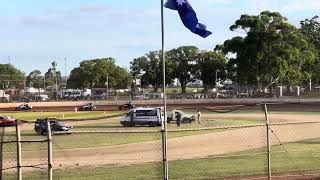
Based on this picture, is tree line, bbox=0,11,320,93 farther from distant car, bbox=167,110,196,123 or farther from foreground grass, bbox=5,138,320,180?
foreground grass, bbox=5,138,320,180

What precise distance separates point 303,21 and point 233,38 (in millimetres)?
36628

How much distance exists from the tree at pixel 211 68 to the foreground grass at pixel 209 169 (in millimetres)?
131660

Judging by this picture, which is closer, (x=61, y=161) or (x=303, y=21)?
(x=61, y=161)

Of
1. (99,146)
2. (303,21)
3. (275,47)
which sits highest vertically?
(303,21)

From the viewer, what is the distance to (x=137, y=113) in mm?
45562

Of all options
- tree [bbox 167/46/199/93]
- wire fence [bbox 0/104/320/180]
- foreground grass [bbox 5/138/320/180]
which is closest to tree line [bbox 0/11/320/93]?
tree [bbox 167/46/199/93]

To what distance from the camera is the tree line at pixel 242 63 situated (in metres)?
103

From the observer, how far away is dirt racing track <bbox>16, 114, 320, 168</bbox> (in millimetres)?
22094

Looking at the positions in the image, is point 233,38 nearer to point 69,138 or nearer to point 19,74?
point 69,138

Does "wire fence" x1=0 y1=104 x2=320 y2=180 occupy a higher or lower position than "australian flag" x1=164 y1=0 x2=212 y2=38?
lower

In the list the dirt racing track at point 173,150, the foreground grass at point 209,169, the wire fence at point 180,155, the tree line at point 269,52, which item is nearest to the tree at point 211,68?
the tree line at point 269,52

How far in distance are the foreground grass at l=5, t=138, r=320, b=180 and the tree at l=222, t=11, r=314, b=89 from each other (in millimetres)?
81882

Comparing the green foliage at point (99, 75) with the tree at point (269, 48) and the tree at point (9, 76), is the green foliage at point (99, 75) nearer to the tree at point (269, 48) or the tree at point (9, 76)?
the tree at point (9, 76)

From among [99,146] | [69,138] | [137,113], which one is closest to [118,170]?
[99,146]
